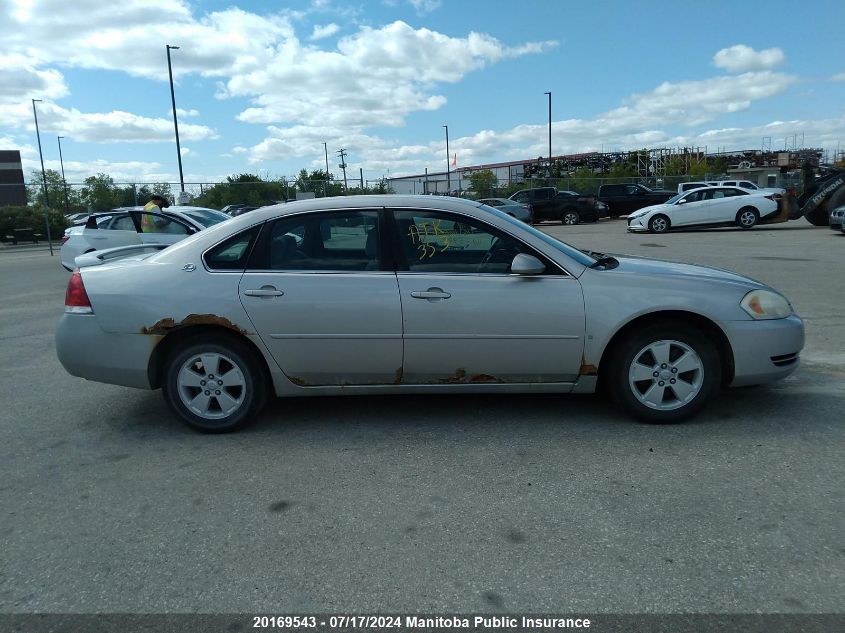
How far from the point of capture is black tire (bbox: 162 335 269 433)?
14.5 feet

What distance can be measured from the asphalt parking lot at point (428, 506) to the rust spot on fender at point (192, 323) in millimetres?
736

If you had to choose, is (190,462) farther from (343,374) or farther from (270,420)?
(343,374)

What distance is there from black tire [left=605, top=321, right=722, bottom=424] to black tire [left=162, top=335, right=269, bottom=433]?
238cm

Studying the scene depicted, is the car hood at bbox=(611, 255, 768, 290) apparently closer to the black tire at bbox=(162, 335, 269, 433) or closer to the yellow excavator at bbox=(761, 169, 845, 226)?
the black tire at bbox=(162, 335, 269, 433)

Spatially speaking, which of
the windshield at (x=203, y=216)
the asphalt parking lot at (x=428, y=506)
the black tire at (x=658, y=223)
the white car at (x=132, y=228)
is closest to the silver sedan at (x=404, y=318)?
the asphalt parking lot at (x=428, y=506)

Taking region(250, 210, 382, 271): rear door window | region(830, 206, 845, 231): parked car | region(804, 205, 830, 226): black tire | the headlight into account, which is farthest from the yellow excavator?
region(250, 210, 382, 271): rear door window

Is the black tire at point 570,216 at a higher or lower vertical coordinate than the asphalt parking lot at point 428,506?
higher

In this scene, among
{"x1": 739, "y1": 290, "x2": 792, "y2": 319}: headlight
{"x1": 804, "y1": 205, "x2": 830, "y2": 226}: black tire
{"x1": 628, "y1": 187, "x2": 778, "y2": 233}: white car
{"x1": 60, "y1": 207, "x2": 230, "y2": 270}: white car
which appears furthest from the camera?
{"x1": 628, "y1": 187, "x2": 778, "y2": 233}: white car

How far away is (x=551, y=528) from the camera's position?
3.16 metres

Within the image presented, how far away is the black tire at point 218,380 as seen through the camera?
4422 mm

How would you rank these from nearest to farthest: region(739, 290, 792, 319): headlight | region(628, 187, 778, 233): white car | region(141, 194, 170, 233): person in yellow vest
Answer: region(739, 290, 792, 319): headlight
region(141, 194, 170, 233): person in yellow vest
region(628, 187, 778, 233): white car

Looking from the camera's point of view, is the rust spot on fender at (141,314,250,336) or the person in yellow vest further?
the person in yellow vest

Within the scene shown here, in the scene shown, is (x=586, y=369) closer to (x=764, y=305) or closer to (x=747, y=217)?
(x=764, y=305)

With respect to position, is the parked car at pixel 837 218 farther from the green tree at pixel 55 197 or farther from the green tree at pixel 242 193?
the green tree at pixel 55 197
